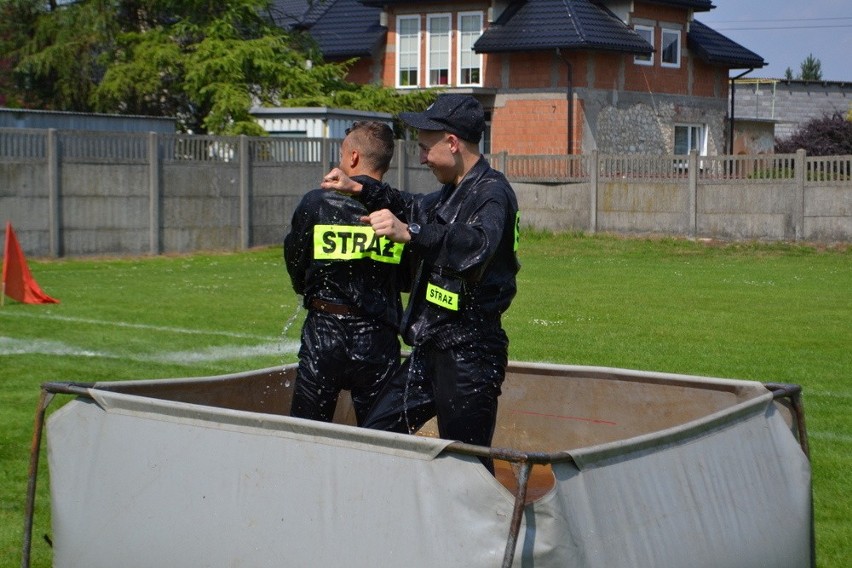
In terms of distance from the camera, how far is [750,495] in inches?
202

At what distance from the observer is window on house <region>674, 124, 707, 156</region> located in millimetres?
45625

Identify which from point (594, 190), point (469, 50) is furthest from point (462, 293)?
point (469, 50)

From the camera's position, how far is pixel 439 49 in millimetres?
44125

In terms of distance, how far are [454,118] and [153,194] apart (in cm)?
2056

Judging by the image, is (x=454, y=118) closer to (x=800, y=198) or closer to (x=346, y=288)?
(x=346, y=288)

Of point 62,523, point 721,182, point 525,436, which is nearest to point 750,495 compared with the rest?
point 525,436

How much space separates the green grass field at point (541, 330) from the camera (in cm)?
→ 862

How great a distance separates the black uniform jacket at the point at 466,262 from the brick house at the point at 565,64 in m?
35.2

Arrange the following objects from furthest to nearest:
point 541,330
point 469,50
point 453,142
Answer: point 469,50 → point 541,330 → point 453,142

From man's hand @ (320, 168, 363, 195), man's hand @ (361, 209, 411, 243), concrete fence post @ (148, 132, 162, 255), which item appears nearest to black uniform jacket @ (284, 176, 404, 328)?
man's hand @ (320, 168, 363, 195)

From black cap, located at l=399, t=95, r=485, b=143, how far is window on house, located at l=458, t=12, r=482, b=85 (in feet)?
125

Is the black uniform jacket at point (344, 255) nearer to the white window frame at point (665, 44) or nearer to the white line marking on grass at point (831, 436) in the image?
the white line marking on grass at point (831, 436)

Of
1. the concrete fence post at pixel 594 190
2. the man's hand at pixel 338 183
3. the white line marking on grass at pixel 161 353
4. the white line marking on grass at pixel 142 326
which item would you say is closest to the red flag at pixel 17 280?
Answer: the white line marking on grass at pixel 142 326

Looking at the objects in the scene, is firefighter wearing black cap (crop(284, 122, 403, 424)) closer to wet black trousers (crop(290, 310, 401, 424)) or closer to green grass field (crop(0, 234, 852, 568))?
wet black trousers (crop(290, 310, 401, 424))
